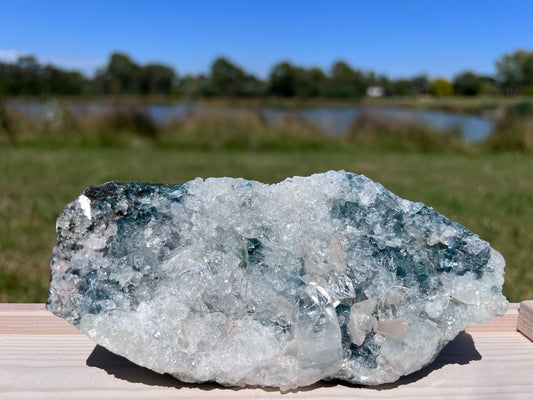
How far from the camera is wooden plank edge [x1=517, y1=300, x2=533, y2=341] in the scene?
99 centimetres

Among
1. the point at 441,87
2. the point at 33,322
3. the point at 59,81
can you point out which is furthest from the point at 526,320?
the point at 441,87

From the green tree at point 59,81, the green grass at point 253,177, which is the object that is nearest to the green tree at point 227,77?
the green tree at point 59,81

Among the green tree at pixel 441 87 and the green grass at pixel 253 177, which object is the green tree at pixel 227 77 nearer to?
the green grass at pixel 253 177

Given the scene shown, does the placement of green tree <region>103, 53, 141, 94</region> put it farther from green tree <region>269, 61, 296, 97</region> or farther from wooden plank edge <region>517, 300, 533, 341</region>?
wooden plank edge <region>517, 300, 533, 341</region>

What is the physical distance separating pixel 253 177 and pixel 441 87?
40.2m

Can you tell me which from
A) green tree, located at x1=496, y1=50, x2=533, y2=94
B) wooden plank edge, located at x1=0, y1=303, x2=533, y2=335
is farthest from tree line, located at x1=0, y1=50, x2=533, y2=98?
wooden plank edge, located at x1=0, y1=303, x2=533, y2=335

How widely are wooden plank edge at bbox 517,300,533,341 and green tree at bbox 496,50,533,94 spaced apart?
24762 millimetres

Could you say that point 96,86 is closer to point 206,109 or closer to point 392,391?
point 206,109

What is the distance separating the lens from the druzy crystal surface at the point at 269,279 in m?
0.77

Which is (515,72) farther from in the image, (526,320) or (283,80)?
(526,320)

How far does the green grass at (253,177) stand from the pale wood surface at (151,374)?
3.34 feet

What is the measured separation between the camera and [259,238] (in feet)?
2.75

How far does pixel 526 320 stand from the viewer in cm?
101

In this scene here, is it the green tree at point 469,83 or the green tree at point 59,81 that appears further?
the green tree at point 469,83
